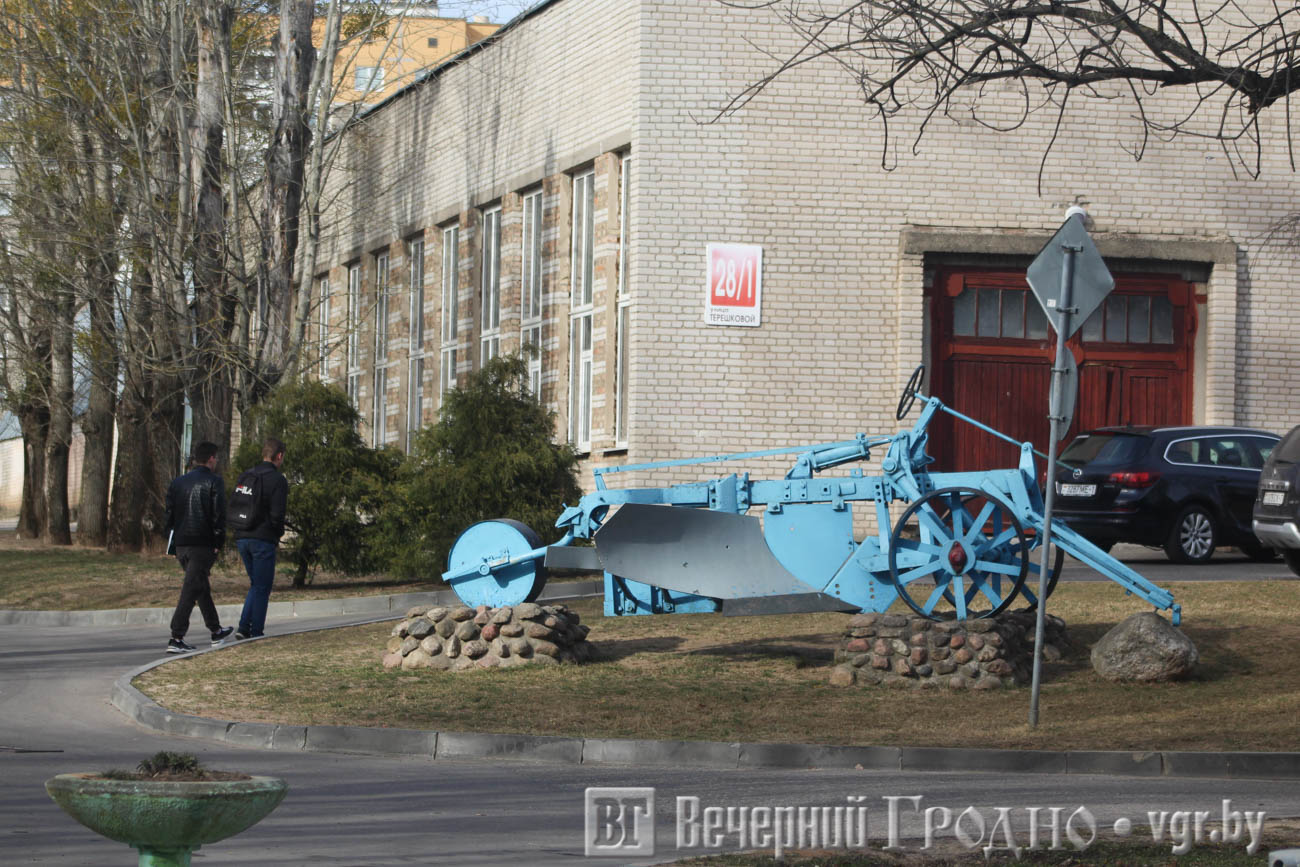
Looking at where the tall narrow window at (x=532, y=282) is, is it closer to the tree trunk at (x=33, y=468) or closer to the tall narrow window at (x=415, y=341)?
the tall narrow window at (x=415, y=341)

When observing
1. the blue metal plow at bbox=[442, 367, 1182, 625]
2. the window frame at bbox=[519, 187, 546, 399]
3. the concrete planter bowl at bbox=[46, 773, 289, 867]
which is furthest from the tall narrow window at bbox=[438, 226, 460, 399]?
the concrete planter bowl at bbox=[46, 773, 289, 867]

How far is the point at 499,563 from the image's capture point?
1376 centimetres

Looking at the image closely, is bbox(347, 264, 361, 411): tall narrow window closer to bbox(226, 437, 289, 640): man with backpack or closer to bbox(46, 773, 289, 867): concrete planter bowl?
bbox(226, 437, 289, 640): man with backpack

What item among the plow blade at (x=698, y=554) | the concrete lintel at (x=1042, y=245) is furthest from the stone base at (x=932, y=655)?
the concrete lintel at (x=1042, y=245)

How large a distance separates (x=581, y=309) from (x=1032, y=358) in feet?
22.8

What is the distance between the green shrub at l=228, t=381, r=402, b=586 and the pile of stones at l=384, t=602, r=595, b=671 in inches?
261

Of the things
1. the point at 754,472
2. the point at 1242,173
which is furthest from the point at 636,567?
the point at 1242,173

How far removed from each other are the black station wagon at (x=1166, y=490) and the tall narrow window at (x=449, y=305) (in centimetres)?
1379

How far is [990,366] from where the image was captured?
80.7ft

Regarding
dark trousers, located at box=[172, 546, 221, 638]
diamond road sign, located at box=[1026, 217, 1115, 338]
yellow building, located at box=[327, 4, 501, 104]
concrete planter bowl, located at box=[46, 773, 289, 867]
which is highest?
yellow building, located at box=[327, 4, 501, 104]

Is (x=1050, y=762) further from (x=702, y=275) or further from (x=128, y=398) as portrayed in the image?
(x=128, y=398)

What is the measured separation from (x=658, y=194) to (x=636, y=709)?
12820mm

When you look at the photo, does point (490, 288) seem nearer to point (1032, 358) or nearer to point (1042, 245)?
point (1032, 358)

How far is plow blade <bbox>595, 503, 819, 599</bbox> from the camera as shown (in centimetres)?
1318
